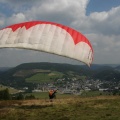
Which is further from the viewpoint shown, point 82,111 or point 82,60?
point 82,111

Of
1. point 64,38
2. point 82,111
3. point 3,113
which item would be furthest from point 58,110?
point 64,38

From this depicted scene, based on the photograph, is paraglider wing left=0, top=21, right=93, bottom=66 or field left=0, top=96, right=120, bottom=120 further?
field left=0, top=96, right=120, bottom=120

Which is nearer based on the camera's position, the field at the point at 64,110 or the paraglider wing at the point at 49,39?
the paraglider wing at the point at 49,39

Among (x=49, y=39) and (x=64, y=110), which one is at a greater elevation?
(x=49, y=39)

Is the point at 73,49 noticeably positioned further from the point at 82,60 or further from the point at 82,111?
the point at 82,111

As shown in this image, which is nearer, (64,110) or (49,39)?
(49,39)
